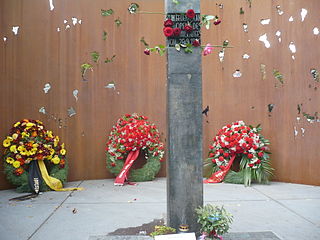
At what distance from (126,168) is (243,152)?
182 centimetres

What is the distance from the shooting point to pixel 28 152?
430 cm

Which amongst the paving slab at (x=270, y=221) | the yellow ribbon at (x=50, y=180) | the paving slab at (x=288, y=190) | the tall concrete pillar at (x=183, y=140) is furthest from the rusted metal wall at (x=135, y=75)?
the tall concrete pillar at (x=183, y=140)

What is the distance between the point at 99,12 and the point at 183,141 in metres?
Result: 3.62

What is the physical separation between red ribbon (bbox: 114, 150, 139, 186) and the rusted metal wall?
50 centimetres

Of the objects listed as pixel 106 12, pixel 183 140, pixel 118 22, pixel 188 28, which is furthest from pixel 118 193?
pixel 106 12

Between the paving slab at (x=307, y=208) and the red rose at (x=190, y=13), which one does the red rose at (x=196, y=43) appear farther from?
the paving slab at (x=307, y=208)

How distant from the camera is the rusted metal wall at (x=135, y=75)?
4.84 m

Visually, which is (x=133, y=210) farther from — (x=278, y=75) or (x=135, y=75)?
(x=278, y=75)

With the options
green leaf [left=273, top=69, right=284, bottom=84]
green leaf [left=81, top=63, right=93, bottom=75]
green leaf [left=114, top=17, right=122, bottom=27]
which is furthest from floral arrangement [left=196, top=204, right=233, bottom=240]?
green leaf [left=114, top=17, right=122, bottom=27]

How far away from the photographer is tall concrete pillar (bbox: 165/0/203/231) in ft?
8.22

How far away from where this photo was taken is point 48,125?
16.5ft

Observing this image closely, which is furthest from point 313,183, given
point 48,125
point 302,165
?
point 48,125

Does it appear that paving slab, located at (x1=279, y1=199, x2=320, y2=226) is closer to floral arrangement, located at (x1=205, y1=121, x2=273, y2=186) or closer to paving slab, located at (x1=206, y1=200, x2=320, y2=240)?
paving slab, located at (x1=206, y1=200, x2=320, y2=240)

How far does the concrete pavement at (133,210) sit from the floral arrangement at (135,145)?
290mm
